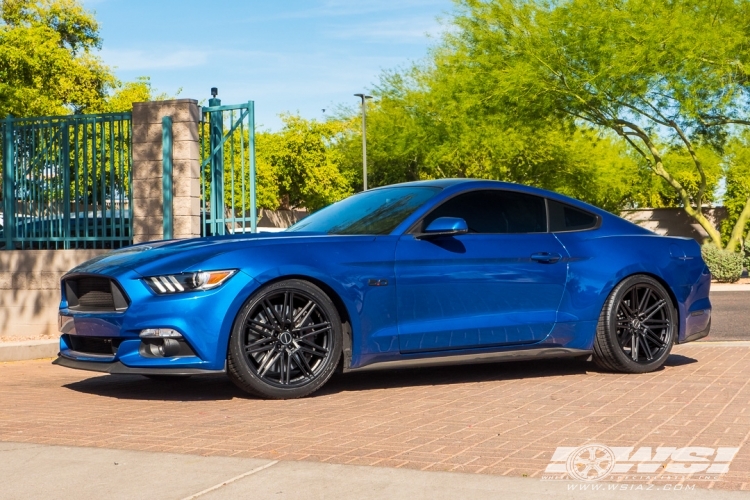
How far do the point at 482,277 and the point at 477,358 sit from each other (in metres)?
0.61

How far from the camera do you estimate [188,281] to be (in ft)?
24.1

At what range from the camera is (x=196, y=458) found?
5539 millimetres

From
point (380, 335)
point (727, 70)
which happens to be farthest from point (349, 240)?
point (727, 70)

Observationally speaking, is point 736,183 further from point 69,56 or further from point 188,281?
point 188,281

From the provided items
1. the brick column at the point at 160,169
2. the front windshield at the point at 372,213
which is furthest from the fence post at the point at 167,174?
the front windshield at the point at 372,213

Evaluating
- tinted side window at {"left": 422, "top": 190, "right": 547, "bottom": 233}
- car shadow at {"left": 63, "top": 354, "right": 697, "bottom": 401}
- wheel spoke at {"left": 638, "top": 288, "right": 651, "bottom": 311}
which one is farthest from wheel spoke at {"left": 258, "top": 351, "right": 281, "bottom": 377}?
wheel spoke at {"left": 638, "top": 288, "right": 651, "bottom": 311}

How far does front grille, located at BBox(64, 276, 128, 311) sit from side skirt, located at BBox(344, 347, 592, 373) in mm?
1661

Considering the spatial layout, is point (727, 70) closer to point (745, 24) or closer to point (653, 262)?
point (745, 24)

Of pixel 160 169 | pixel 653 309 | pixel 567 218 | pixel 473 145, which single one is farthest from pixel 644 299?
pixel 473 145

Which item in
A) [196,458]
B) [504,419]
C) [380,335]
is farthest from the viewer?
[380,335]

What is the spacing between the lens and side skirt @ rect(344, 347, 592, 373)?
26.0 feet

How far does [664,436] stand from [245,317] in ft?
9.19

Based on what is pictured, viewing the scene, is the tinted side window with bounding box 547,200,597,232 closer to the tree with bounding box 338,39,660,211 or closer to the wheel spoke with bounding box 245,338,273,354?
the wheel spoke with bounding box 245,338,273,354

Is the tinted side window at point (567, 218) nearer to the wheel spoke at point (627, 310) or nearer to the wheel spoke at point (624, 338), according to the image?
the wheel spoke at point (627, 310)
